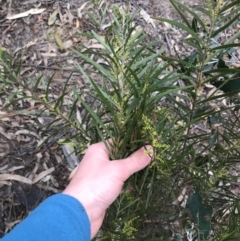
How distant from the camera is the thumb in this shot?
826 mm

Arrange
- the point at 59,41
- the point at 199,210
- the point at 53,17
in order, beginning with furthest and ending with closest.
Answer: the point at 53,17
the point at 59,41
the point at 199,210

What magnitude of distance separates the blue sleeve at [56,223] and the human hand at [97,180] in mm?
22

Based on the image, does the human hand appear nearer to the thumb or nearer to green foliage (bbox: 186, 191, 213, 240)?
→ the thumb

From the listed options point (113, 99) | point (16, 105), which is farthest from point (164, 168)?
point (16, 105)

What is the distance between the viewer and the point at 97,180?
2.93 ft

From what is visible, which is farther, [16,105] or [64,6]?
[64,6]

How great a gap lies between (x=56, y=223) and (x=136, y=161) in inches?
8.3

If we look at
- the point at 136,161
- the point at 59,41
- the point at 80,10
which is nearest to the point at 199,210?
the point at 136,161

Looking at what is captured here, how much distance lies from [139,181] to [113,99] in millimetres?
270

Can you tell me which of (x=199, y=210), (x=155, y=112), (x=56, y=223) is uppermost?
(x=155, y=112)

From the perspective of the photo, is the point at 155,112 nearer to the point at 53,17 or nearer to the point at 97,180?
the point at 97,180

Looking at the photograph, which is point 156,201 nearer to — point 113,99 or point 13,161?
point 113,99

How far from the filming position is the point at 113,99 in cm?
75

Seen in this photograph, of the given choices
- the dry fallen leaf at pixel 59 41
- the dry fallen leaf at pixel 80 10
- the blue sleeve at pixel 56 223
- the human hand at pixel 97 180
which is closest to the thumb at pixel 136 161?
the human hand at pixel 97 180
